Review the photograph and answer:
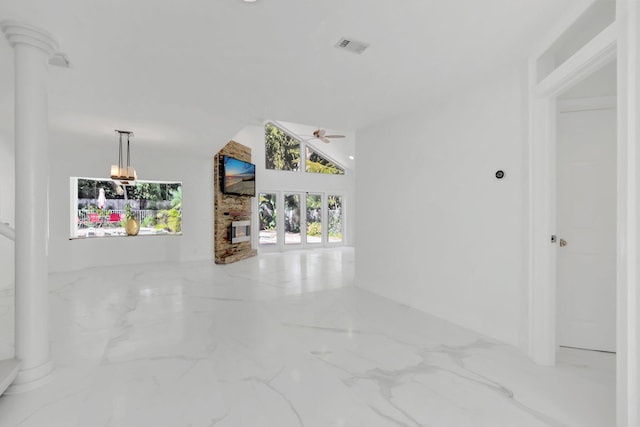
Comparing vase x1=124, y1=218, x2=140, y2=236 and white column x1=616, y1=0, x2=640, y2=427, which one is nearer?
white column x1=616, y1=0, x2=640, y2=427

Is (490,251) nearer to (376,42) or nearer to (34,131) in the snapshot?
(376,42)

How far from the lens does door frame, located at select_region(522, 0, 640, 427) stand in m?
1.55

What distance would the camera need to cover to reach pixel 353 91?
350 centimetres

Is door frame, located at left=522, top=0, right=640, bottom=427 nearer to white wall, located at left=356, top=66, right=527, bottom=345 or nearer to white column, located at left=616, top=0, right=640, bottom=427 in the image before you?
white column, located at left=616, top=0, right=640, bottom=427

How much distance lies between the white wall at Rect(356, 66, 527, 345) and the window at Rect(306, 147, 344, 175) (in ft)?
19.0

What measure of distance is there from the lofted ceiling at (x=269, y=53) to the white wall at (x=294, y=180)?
15.2 feet

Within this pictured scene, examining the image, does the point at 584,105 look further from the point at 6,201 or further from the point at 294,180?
the point at 294,180

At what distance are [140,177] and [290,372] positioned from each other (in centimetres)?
627

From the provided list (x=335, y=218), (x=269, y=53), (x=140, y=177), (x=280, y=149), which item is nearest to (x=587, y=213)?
(x=269, y=53)

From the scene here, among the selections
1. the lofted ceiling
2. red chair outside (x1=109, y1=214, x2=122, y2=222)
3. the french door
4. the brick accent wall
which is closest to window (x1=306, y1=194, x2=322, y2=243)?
the french door

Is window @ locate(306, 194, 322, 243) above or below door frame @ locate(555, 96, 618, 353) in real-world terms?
below

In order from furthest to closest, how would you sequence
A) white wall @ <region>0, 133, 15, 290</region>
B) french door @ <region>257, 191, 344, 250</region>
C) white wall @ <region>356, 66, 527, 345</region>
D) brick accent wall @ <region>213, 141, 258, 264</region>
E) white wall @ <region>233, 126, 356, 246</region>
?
french door @ <region>257, 191, 344, 250</region>, white wall @ <region>233, 126, 356, 246</region>, brick accent wall @ <region>213, 141, 258, 264</region>, white wall @ <region>0, 133, 15, 290</region>, white wall @ <region>356, 66, 527, 345</region>

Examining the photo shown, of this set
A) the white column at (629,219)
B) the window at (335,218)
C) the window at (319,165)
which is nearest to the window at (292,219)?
the window at (319,165)

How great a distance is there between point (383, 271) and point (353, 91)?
7.91 feet
